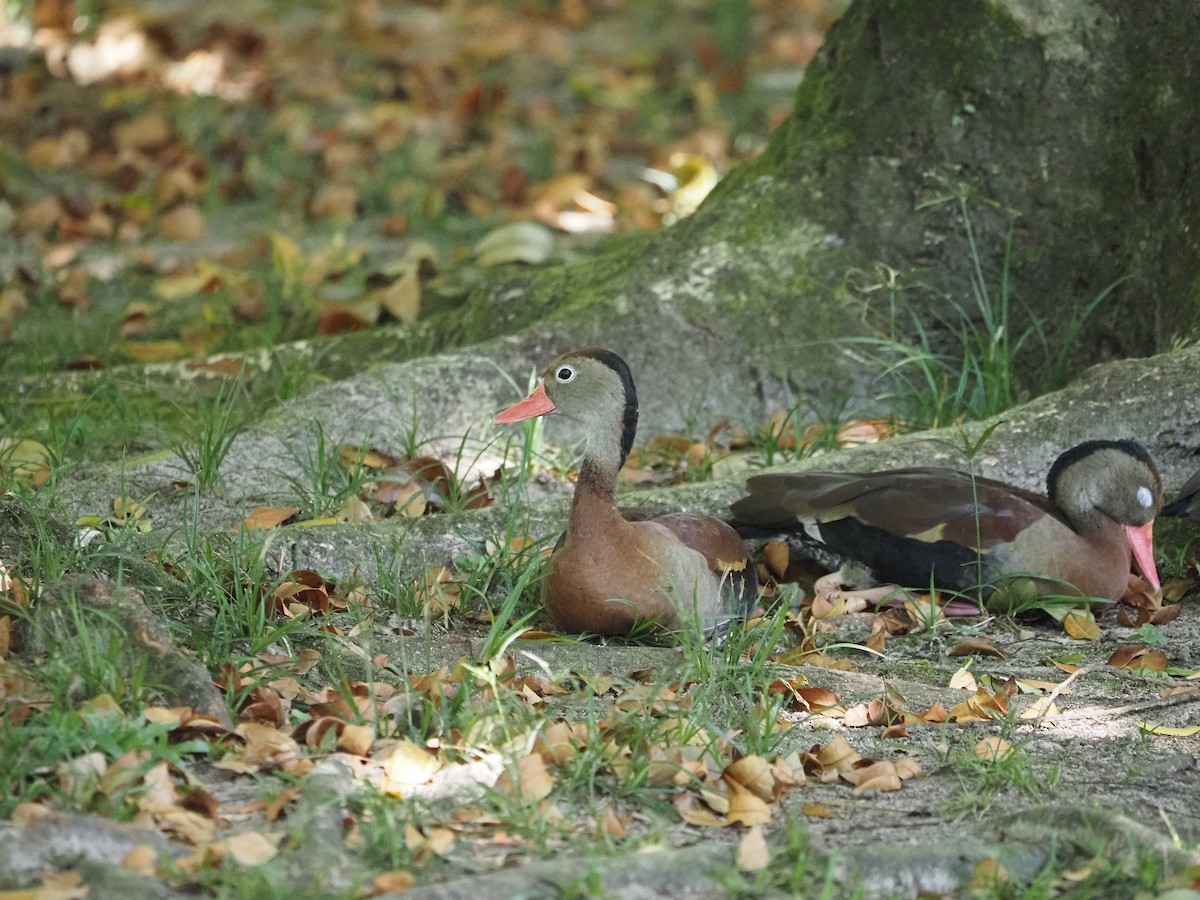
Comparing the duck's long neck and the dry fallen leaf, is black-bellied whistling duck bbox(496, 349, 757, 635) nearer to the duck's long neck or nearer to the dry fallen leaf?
the duck's long neck

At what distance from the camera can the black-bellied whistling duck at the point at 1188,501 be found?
15.4 ft

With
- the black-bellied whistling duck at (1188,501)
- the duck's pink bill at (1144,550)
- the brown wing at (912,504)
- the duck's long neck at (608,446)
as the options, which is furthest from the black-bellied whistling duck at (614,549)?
the black-bellied whistling duck at (1188,501)

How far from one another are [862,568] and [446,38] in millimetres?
7384

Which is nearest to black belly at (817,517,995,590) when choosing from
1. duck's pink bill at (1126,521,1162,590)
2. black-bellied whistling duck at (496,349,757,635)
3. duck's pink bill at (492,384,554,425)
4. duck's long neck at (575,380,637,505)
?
black-bellied whistling duck at (496,349,757,635)

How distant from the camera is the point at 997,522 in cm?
465

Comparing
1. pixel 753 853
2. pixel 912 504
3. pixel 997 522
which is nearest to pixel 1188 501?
pixel 997 522

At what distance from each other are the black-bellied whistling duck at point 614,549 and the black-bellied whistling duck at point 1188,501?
1.25 m

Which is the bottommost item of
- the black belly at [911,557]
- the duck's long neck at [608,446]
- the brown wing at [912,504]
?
the black belly at [911,557]

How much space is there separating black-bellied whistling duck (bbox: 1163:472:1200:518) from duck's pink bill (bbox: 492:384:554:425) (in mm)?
1799

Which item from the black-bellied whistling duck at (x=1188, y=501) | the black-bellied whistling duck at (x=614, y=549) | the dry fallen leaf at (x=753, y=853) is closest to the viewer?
the dry fallen leaf at (x=753, y=853)

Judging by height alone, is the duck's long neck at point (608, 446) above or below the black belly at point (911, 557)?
above

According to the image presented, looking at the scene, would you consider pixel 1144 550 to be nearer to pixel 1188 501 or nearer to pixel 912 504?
pixel 1188 501

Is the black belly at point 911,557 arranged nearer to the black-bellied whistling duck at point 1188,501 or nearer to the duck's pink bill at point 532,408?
the black-bellied whistling duck at point 1188,501

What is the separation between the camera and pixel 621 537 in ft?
14.1
